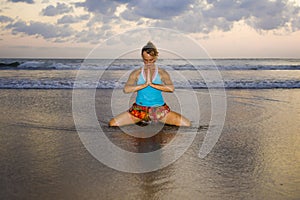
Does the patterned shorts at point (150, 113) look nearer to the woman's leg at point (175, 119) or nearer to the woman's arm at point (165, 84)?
the woman's leg at point (175, 119)

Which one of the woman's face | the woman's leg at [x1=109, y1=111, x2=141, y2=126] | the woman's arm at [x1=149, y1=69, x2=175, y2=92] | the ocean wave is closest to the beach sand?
the woman's leg at [x1=109, y1=111, x2=141, y2=126]

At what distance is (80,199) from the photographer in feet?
9.53

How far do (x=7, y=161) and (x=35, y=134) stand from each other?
1.32 m

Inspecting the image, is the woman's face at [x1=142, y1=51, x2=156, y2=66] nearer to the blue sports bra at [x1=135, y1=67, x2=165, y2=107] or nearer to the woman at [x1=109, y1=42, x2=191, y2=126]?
the woman at [x1=109, y1=42, x2=191, y2=126]

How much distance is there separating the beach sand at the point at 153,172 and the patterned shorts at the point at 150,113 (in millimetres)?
261

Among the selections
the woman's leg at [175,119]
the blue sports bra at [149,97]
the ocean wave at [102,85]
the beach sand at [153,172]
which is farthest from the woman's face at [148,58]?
the ocean wave at [102,85]

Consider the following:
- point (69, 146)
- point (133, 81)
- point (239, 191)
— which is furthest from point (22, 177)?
point (133, 81)

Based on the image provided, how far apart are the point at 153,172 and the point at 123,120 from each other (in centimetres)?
237

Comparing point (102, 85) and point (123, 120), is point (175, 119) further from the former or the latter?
point (102, 85)

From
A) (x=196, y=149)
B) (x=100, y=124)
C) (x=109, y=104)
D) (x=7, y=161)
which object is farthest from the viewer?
(x=109, y=104)

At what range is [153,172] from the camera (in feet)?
11.8

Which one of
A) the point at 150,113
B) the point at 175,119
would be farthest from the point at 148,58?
the point at 175,119

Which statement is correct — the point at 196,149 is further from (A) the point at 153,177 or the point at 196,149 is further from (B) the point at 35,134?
(B) the point at 35,134

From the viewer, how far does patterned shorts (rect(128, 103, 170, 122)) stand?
5.85m
